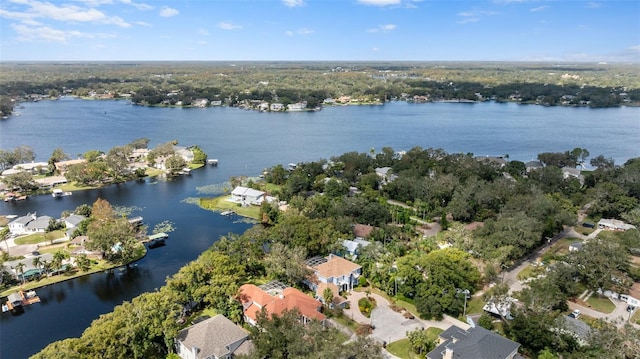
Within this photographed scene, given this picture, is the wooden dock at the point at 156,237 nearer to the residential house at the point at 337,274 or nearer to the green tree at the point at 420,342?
the residential house at the point at 337,274

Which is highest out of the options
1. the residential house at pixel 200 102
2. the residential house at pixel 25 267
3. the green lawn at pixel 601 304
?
the residential house at pixel 200 102

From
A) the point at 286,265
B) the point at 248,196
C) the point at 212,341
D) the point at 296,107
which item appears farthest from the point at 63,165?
the point at 296,107

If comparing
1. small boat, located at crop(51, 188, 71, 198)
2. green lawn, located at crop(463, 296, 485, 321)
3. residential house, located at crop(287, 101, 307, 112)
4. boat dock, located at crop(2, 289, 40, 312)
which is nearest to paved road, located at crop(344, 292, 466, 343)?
green lawn, located at crop(463, 296, 485, 321)

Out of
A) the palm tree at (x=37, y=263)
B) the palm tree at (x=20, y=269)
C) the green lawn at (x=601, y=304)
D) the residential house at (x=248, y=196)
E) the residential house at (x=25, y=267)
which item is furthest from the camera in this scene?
the residential house at (x=248, y=196)

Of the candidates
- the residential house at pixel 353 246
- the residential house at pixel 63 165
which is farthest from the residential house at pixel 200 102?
the residential house at pixel 353 246

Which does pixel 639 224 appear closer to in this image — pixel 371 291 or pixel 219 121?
pixel 371 291

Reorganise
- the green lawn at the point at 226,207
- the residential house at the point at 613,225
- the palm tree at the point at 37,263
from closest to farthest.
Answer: the palm tree at the point at 37,263, the residential house at the point at 613,225, the green lawn at the point at 226,207
